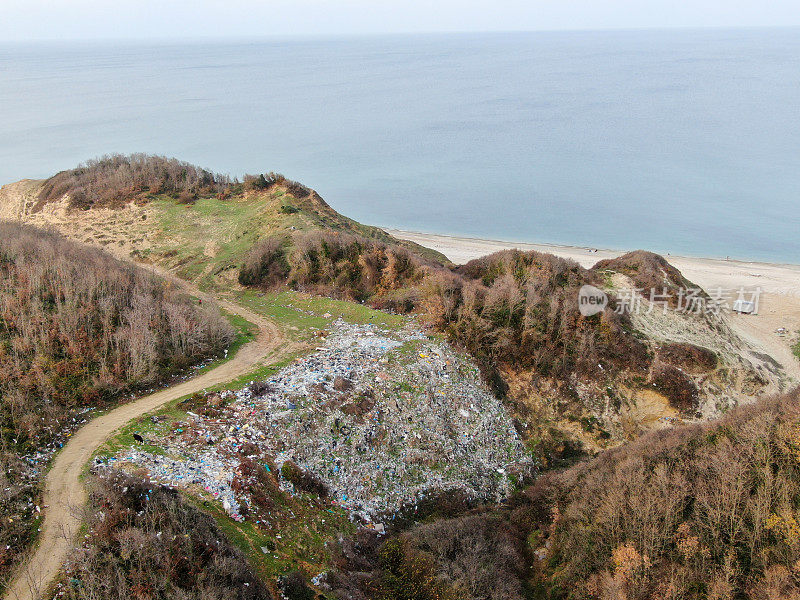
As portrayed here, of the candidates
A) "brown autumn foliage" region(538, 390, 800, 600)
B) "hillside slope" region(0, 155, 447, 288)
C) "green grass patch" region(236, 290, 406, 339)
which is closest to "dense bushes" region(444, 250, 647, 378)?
"green grass patch" region(236, 290, 406, 339)

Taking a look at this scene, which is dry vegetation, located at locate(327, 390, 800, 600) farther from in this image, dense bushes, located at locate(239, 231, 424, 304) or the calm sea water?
the calm sea water

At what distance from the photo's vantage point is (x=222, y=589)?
10828 millimetres

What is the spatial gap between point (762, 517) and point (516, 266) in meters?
18.6

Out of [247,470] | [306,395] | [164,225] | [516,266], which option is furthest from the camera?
[164,225]

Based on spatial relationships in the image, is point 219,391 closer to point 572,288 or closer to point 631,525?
point 631,525

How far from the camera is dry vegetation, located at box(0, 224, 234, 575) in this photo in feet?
49.4

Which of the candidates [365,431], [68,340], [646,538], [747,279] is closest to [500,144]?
[747,279]

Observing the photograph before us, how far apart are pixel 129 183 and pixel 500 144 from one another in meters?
66.6

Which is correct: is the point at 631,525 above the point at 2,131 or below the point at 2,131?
below

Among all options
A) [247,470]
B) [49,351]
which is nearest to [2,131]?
[49,351]

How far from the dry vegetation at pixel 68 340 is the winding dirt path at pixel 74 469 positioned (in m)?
0.51

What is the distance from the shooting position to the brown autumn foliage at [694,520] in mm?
11898

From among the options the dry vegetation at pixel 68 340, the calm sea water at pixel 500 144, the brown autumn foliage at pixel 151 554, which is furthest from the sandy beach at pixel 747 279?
the dry vegetation at pixel 68 340

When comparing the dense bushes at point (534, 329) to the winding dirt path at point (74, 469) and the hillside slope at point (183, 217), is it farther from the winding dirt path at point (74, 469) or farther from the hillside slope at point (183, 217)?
the hillside slope at point (183, 217)
